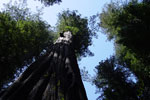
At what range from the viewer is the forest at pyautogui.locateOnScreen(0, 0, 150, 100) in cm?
807

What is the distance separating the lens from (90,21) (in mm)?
17906

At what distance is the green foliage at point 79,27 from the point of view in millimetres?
15777

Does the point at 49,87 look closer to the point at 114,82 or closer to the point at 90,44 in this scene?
the point at 114,82

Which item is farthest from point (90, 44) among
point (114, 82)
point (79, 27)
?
point (114, 82)

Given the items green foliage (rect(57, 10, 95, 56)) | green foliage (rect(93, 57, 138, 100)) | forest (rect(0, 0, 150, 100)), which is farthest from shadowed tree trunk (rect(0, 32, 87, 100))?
green foliage (rect(57, 10, 95, 56))

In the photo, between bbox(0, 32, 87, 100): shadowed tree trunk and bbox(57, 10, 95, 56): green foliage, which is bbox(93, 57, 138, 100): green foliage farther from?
bbox(0, 32, 87, 100): shadowed tree trunk

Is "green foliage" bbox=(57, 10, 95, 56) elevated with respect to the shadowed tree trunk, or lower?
elevated

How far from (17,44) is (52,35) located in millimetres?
8622

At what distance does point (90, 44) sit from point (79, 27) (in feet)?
8.06

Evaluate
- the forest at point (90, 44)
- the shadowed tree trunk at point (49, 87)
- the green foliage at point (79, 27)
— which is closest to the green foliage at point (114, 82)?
the forest at point (90, 44)

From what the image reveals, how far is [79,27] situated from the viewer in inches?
656

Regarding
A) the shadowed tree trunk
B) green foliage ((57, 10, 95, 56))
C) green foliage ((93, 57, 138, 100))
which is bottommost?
the shadowed tree trunk

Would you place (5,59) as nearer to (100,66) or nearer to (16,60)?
(16,60)

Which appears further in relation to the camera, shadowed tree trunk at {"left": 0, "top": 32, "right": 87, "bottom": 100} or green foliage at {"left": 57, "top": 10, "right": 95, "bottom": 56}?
green foliage at {"left": 57, "top": 10, "right": 95, "bottom": 56}
